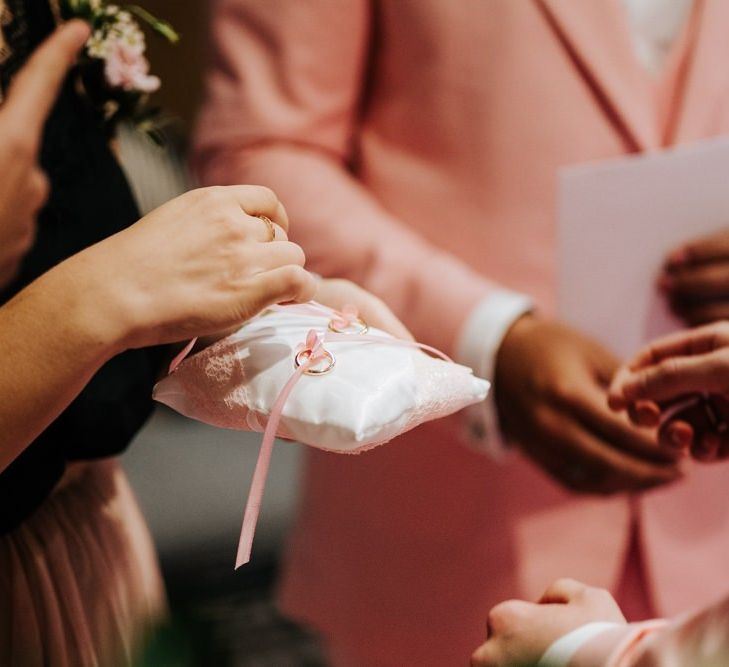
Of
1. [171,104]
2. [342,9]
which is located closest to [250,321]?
[171,104]

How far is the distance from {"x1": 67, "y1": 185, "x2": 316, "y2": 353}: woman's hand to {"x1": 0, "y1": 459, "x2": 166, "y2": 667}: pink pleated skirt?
197 mm

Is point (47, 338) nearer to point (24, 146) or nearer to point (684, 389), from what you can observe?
point (24, 146)

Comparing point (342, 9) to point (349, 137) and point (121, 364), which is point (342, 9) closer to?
point (349, 137)

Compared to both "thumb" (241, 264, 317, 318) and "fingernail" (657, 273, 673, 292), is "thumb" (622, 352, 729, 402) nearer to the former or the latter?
"fingernail" (657, 273, 673, 292)

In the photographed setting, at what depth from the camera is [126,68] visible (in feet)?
1.81

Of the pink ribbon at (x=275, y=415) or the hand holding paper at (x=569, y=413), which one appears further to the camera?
the hand holding paper at (x=569, y=413)

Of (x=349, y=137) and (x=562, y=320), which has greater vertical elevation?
(x=349, y=137)

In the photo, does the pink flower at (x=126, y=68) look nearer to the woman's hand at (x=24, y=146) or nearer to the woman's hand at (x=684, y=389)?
the woman's hand at (x=24, y=146)

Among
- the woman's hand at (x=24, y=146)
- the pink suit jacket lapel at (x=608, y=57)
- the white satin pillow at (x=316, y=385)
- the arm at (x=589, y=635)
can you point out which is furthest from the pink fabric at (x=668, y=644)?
the pink suit jacket lapel at (x=608, y=57)

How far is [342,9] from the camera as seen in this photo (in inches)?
28.7

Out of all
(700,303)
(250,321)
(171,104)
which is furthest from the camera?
(700,303)

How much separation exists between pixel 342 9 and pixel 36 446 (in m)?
0.43

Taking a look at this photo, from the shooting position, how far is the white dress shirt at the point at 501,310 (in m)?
0.71

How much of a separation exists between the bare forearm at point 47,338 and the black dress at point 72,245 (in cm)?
8
